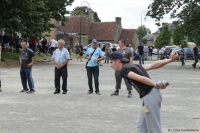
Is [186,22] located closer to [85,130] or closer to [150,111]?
[85,130]

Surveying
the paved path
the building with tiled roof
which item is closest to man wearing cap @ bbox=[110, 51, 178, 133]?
the paved path

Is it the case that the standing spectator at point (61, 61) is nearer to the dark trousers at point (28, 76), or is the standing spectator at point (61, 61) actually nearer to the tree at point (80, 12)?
the dark trousers at point (28, 76)

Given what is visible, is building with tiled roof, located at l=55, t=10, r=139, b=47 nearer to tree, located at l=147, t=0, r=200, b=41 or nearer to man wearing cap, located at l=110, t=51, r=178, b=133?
tree, located at l=147, t=0, r=200, b=41

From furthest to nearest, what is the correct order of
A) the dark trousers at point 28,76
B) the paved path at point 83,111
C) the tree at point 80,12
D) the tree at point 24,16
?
the tree at point 80,12 < the tree at point 24,16 < the dark trousers at point 28,76 < the paved path at point 83,111

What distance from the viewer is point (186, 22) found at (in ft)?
103

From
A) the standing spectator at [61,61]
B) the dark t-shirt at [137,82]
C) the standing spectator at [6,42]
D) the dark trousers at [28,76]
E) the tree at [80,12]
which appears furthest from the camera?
the tree at [80,12]

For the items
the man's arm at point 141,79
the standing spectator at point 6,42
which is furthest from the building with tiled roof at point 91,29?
the man's arm at point 141,79

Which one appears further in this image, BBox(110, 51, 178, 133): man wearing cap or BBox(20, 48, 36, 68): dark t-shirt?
BBox(20, 48, 36, 68): dark t-shirt

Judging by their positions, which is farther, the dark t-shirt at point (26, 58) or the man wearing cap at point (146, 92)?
the dark t-shirt at point (26, 58)

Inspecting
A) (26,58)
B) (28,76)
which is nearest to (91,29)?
(26,58)

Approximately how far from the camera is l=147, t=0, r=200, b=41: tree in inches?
1213

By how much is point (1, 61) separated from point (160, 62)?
22.4 meters

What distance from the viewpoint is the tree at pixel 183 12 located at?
101 ft

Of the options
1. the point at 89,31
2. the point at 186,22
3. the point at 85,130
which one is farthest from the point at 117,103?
the point at 89,31
